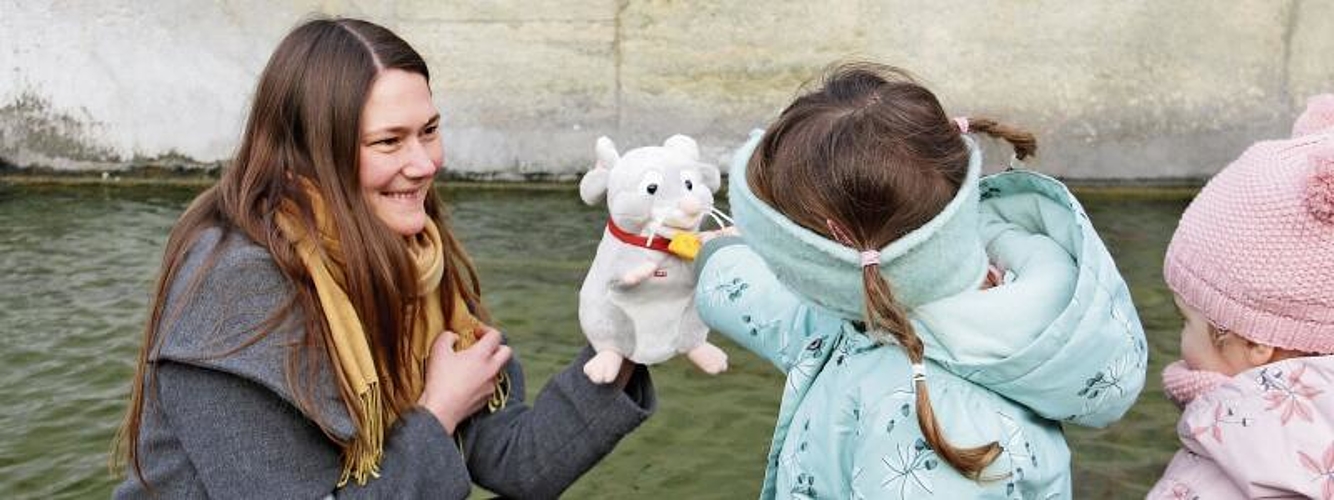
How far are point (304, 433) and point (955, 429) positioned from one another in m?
1.02

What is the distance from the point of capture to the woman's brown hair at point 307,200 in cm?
216

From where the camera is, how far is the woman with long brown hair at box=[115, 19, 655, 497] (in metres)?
2.12

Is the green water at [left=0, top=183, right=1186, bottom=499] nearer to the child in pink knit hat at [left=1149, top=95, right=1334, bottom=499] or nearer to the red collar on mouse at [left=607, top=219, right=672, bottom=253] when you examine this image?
the red collar on mouse at [left=607, top=219, right=672, bottom=253]

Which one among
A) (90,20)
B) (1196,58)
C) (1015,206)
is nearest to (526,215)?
(90,20)

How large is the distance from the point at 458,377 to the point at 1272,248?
4.30ft

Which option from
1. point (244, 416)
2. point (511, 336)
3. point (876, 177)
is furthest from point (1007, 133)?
point (511, 336)

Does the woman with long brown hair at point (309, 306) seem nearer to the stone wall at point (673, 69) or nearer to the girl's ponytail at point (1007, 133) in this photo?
the girl's ponytail at point (1007, 133)

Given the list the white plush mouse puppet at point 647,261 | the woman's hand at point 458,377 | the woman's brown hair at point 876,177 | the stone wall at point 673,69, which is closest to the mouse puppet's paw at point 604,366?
the white plush mouse puppet at point 647,261

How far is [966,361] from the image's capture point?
5.97ft

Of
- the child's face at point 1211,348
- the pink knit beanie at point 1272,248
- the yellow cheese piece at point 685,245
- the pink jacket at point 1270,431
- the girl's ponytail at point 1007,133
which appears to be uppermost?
the girl's ponytail at point 1007,133

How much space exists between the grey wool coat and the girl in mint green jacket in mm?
695

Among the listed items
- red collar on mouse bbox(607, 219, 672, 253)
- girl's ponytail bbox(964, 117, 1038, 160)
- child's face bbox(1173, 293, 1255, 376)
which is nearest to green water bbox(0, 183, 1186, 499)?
Answer: red collar on mouse bbox(607, 219, 672, 253)

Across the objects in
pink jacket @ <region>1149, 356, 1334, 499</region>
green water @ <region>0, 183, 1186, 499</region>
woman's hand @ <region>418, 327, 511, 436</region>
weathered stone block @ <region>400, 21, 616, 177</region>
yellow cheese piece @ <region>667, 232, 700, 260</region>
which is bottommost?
green water @ <region>0, 183, 1186, 499</region>

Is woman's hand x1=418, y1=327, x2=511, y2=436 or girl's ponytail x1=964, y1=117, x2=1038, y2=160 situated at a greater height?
girl's ponytail x1=964, y1=117, x2=1038, y2=160
